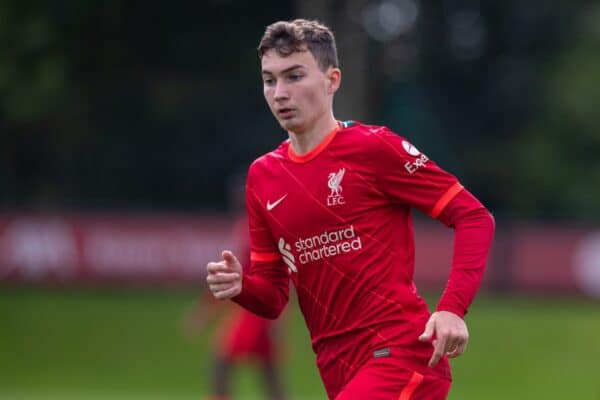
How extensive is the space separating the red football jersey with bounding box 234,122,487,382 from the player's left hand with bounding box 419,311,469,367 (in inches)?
11.7

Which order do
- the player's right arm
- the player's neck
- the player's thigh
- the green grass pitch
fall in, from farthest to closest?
the green grass pitch → the player's right arm → the player's neck → the player's thigh

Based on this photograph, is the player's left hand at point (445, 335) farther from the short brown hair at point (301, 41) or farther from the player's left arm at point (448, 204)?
the short brown hair at point (301, 41)

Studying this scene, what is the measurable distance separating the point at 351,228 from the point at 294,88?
2.01ft

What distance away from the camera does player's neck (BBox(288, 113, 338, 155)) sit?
17.9 feet

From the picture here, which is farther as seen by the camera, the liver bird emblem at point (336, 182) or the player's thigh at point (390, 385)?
the liver bird emblem at point (336, 182)

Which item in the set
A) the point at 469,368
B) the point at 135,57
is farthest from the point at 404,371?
the point at 135,57

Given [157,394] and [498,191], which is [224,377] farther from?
[498,191]

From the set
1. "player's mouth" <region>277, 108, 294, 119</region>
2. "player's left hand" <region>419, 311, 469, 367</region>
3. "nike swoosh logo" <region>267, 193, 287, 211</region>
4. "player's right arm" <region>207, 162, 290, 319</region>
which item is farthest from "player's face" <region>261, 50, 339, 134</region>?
"player's left hand" <region>419, 311, 469, 367</region>

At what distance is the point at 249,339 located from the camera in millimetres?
11523

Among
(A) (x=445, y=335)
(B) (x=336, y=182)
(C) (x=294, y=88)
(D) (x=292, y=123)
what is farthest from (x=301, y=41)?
(A) (x=445, y=335)

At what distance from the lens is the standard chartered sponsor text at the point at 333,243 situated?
5.38m

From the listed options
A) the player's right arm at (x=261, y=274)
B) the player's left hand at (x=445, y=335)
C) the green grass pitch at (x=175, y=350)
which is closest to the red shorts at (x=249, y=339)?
the green grass pitch at (x=175, y=350)

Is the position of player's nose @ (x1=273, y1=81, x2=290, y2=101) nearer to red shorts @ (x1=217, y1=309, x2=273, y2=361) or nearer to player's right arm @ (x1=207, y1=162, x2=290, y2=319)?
player's right arm @ (x1=207, y1=162, x2=290, y2=319)

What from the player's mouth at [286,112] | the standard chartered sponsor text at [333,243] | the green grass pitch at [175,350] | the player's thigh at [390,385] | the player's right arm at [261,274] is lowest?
the green grass pitch at [175,350]
